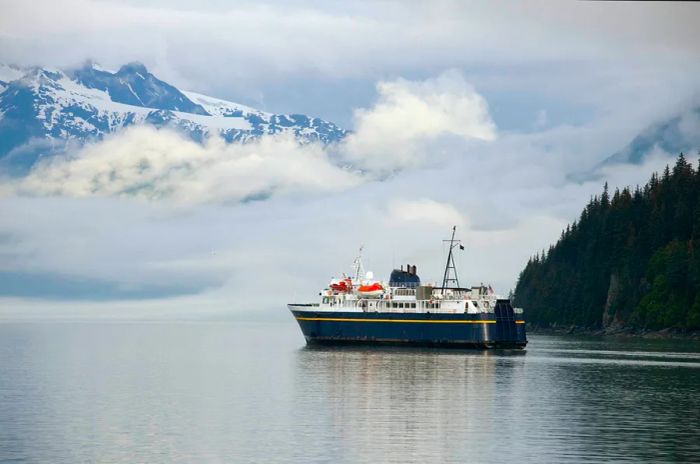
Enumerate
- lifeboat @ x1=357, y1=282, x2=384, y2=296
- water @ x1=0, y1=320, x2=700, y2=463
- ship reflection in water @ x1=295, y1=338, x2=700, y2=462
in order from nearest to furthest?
water @ x1=0, y1=320, x2=700, y2=463, ship reflection in water @ x1=295, y1=338, x2=700, y2=462, lifeboat @ x1=357, y1=282, x2=384, y2=296

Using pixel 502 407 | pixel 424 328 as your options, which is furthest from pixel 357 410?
pixel 424 328

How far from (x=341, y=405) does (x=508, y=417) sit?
43.2 feet

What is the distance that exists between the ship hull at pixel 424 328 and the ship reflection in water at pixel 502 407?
1594 centimetres

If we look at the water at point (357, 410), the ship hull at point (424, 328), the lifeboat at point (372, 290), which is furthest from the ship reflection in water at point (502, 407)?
the lifeboat at point (372, 290)

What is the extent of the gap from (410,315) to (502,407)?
74.5 m

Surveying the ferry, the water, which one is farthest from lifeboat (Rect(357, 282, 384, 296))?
the water

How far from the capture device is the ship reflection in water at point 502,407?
6631 centimetres

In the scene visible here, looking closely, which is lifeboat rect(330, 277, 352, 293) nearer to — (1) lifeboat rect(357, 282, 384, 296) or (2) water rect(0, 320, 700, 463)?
(1) lifeboat rect(357, 282, 384, 296)

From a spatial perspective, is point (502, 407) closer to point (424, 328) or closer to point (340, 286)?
point (424, 328)

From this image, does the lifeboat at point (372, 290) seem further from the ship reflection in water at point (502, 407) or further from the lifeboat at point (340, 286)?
the ship reflection in water at point (502, 407)

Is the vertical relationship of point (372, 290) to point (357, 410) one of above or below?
above

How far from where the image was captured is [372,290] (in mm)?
166625

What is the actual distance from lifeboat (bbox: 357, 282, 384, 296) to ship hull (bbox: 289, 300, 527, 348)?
4706 millimetres

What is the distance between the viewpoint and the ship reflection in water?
66.3 metres
